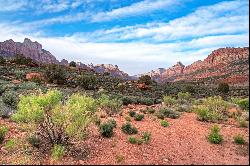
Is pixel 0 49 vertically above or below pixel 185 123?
above

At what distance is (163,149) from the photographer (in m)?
13.0

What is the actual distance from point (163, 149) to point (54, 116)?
12.5 ft

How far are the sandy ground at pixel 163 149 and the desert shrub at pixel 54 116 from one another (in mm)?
817

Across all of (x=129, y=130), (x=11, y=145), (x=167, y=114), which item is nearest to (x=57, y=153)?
(x=11, y=145)

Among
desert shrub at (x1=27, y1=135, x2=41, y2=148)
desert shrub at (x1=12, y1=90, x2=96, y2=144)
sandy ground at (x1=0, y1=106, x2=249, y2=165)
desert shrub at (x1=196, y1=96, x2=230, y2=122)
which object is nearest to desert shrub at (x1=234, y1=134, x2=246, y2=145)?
sandy ground at (x1=0, y1=106, x2=249, y2=165)

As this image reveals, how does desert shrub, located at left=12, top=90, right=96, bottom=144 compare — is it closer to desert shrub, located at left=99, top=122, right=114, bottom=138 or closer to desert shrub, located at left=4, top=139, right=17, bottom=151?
desert shrub, located at left=4, top=139, right=17, bottom=151

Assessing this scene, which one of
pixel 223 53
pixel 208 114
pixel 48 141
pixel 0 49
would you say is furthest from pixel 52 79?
pixel 223 53

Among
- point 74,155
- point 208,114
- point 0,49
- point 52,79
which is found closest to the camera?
point 74,155

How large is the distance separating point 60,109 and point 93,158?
2.03 m

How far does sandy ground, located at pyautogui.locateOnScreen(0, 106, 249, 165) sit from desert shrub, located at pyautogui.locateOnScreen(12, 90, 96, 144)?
82 centimetres

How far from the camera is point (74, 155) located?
12188 mm

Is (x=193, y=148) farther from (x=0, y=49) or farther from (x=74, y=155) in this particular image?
(x=0, y=49)

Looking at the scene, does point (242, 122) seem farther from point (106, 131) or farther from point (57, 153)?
point (57, 153)

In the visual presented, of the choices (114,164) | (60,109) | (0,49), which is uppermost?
(0,49)
